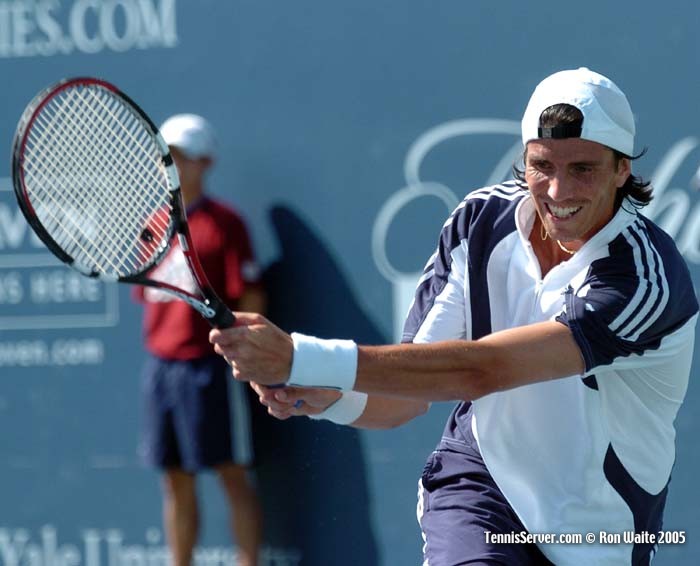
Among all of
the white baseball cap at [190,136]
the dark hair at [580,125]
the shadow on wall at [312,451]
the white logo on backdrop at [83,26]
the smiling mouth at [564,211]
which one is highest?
the white logo on backdrop at [83,26]

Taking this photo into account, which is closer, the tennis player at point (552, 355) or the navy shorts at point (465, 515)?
the tennis player at point (552, 355)

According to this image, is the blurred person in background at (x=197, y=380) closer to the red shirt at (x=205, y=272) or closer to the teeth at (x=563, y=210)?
the red shirt at (x=205, y=272)

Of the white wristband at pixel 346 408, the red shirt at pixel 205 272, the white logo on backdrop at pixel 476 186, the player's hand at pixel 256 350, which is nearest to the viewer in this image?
the player's hand at pixel 256 350

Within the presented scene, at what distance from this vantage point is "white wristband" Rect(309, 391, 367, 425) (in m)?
2.94

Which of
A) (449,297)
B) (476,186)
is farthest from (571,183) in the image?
(476,186)

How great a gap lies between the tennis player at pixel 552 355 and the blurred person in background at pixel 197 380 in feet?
6.70

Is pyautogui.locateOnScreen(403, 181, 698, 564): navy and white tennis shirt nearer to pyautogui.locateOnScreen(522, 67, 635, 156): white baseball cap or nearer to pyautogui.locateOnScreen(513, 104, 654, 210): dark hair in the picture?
pyautogui.locateOnScreen(513, 104, 654, 210): dark hair

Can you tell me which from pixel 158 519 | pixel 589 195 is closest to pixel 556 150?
pixel 589 195

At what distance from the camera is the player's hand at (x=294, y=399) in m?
2.71

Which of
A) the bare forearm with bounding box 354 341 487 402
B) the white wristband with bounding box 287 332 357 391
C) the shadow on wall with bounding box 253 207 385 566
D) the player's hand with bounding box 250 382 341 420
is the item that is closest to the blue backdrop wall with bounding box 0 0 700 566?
the shadow on wall with bounding box 253 207 385 566

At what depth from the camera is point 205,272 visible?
5.02m

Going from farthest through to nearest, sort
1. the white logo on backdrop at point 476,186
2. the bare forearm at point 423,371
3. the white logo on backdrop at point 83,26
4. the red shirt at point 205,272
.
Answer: the white logo on backdrop at point 83,26 < the red shirt at point 205,272 < the white logo on backdrop at point 476,186 < the bare forearm at point 423,371

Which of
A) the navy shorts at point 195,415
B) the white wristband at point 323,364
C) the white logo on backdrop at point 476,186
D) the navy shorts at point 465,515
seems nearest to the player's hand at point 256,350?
the white wristband at point 323,364

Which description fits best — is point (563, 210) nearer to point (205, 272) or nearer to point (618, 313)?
point (618, 313)
